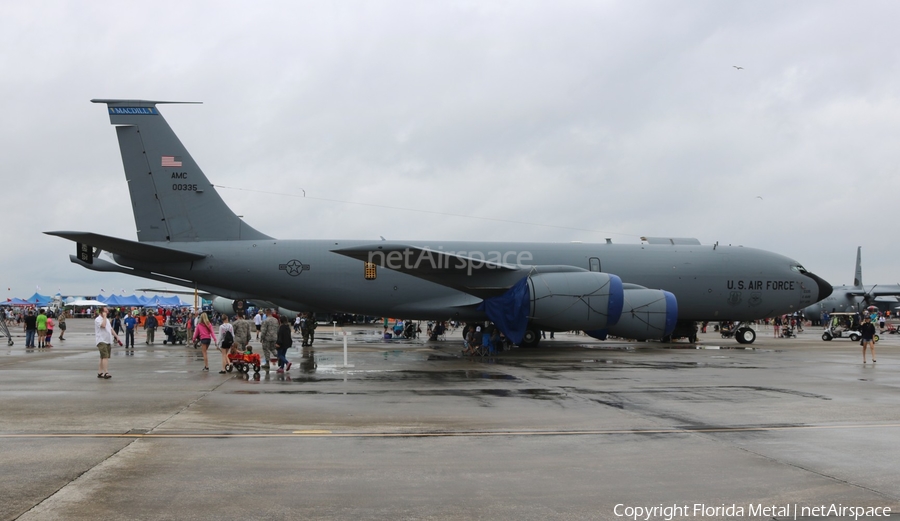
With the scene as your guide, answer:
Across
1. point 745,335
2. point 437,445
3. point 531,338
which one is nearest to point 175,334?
point 531,338

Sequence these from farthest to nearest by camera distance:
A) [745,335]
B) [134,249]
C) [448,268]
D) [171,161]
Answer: [745,335], [171,161], [134,249], [448,268]

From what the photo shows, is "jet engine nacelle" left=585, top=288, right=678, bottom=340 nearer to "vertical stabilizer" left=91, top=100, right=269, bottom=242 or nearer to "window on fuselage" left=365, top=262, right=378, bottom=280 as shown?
"window on fuselage" left=365, top=262, right=378, bottom=280

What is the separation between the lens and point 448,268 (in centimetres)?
A: 2178

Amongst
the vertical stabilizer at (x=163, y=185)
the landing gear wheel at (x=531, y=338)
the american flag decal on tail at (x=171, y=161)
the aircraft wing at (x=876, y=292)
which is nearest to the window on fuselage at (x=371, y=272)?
the vertical stabilizer at (x=163, y=185)

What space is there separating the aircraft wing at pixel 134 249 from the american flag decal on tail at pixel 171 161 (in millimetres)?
3058

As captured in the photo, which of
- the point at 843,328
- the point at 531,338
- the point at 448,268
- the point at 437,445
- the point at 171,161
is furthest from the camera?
the point at 843,328

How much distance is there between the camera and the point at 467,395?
38.8ft

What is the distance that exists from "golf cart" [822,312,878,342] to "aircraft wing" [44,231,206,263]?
29.1 metres

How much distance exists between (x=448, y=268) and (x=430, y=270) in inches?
22.0

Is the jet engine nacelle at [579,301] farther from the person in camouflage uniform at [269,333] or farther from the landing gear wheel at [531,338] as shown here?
the person in camouflage uniform at [269,333]

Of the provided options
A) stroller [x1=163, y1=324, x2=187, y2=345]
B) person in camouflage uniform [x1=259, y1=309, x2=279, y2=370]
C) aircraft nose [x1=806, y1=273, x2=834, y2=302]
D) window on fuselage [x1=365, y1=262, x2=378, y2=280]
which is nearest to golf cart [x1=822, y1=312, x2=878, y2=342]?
aircraft nose [x1=806, y1=273, x2=834, y2=302]

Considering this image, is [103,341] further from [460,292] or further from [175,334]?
[175,334]

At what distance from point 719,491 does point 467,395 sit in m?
6.43

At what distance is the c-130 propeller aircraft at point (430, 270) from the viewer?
71.4 feet
